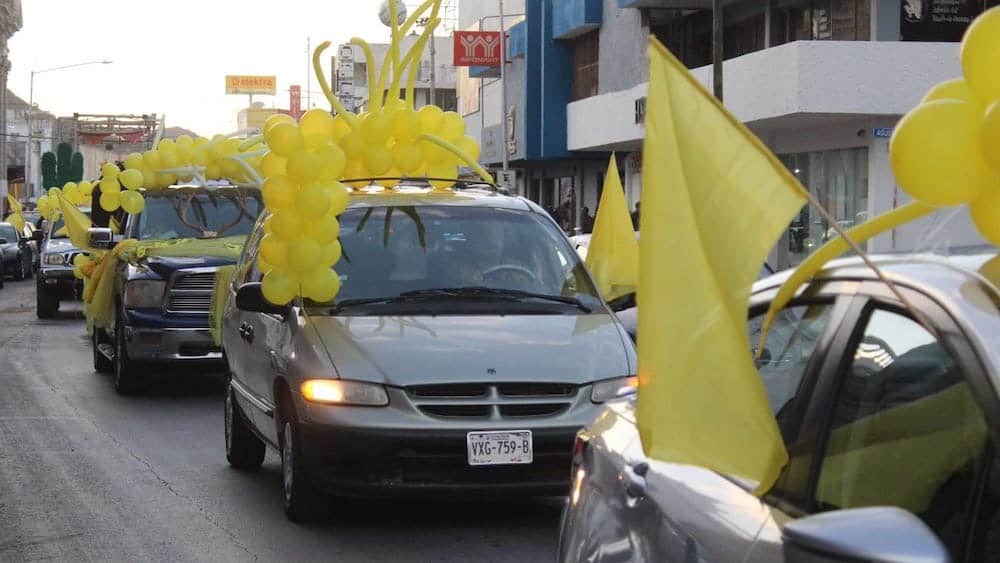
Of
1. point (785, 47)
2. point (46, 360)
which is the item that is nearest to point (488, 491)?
point (46, 360)

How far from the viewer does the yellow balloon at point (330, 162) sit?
966cm

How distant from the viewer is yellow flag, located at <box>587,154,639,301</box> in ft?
41.8

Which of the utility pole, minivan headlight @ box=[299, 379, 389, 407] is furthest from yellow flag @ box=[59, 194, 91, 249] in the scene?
minivan headlight @ box=[299, 379, 389, 407]

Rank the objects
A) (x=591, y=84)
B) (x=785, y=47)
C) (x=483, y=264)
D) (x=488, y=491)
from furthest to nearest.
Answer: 1. (x=591, y=84)
2. (x=785, y=47)
3. (x=483, y=264)
4. (x=488, y=491)

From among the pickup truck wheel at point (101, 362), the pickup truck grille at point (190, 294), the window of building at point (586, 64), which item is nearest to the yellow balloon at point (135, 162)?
the pickup truck wheel at point (101, 362)

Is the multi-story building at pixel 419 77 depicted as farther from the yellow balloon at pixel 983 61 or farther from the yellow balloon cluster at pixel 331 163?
the yellow balloon at pixel 983 61

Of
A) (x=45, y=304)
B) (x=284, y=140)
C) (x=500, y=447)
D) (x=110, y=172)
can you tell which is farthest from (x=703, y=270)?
(x=45, y=304)

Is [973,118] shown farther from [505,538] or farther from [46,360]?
[46,360]

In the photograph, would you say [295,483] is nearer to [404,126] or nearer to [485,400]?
[485,400]

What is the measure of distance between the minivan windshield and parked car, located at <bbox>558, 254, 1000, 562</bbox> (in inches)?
192

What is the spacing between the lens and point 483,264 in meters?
8.98

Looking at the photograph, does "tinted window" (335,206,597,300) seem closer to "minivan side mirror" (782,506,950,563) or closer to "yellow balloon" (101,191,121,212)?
"minivan side mirror" (782,506,950,563)

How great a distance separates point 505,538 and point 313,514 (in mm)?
1005

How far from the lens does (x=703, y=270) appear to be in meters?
2.95
